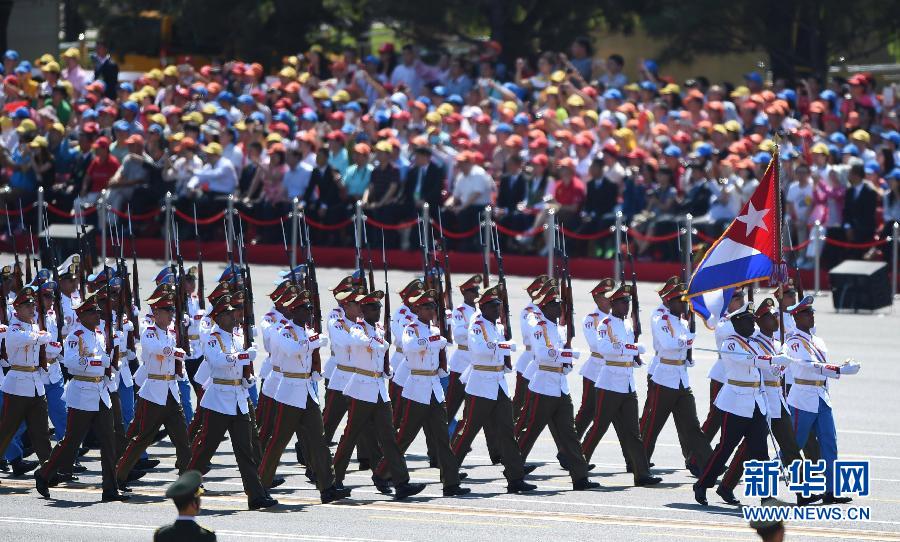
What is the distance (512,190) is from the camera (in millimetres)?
23766

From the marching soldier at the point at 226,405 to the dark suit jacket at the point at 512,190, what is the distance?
33.0 feet

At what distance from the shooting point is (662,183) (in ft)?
75.9

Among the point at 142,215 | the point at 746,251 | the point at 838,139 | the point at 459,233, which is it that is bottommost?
the point at 746,251

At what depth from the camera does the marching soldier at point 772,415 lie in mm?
13688

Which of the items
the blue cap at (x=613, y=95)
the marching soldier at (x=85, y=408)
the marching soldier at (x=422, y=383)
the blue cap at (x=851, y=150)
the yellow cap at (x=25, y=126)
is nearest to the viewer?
the marching soldier at (x=85, y=408)

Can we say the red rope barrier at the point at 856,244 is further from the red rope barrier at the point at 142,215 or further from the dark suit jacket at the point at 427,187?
the red rope barrier at the point at 142,215

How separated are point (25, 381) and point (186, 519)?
6.13 metres

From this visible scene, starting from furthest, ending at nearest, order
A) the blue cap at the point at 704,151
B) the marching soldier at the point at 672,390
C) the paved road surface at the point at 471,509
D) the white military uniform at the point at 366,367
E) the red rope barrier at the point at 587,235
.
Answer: the blue cap at the point at 704,151, the red rope barrier at the point at 587,235, the marching soldier at the point at 672,390, the white military uniform at the point at 366,367, the paved road surface at the point at 471,509

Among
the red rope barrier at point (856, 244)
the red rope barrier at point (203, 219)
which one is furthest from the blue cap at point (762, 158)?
the red rope barrier at point (203, 219)

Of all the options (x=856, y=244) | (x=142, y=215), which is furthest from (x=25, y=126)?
(x=856, y=244)

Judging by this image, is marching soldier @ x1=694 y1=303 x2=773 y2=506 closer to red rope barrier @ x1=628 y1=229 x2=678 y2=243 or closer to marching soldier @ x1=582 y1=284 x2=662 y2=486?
marching soldier @ x1=582 y1=284 x2=662 y2=486

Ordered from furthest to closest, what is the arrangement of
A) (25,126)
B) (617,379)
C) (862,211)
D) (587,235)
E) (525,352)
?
(25,126) < (587,235) < (862,211) < (525,352) < (617,379)

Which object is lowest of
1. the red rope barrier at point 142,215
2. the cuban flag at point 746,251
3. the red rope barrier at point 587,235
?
the cuban flag at point 746,251

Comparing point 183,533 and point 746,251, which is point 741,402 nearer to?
point 746,251
